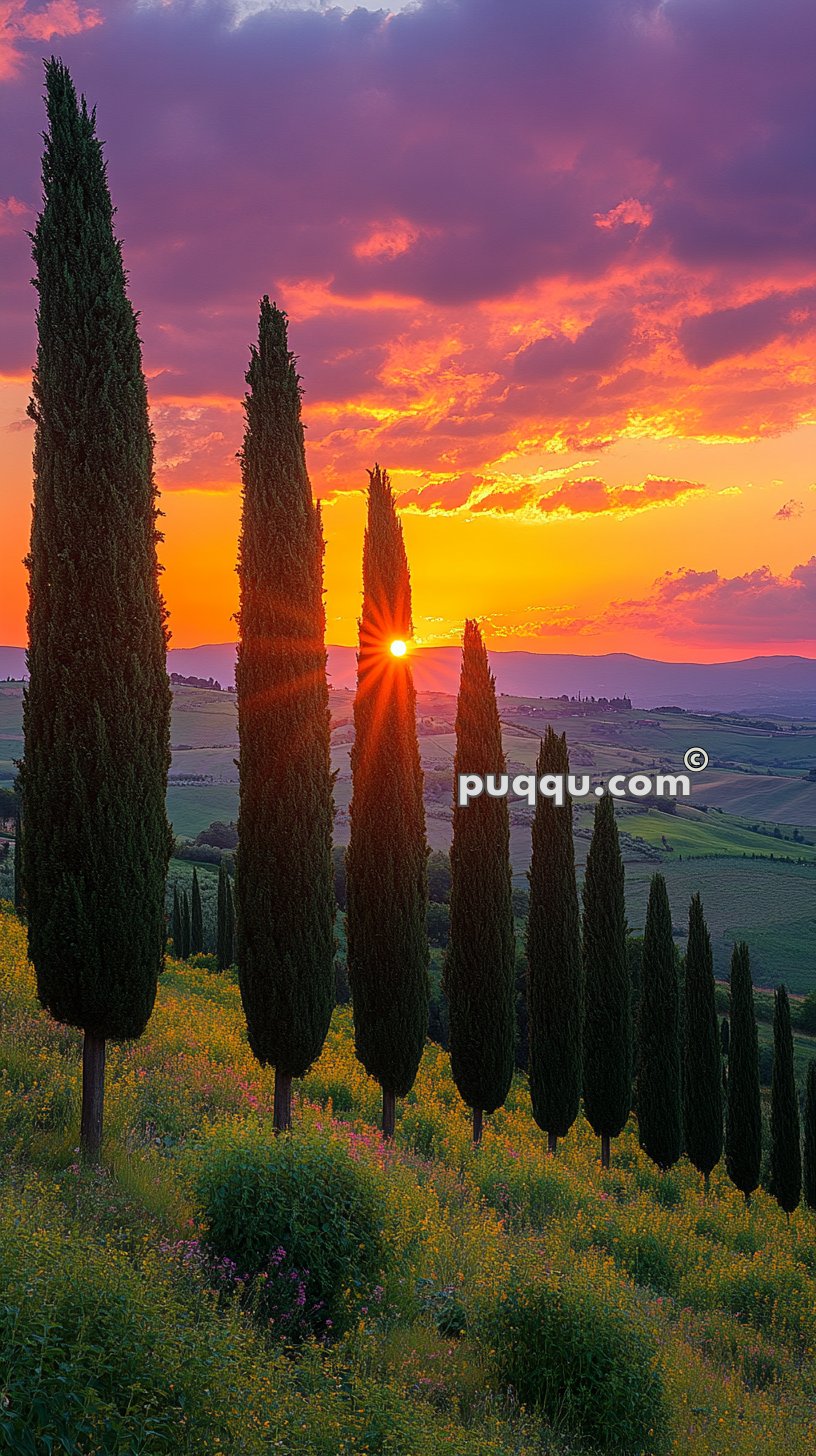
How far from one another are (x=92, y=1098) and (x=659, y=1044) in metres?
24.9

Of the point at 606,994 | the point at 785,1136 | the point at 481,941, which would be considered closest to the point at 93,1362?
the point at 481,941

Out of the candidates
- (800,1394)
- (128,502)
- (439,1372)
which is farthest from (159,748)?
(800,1394)

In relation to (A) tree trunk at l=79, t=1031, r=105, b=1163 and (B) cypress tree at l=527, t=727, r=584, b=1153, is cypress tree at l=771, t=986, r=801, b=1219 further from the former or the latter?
(A) tree trunk at l=79, t=1031, r=105, b=1163

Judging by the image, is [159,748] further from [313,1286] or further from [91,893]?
[313,1286]

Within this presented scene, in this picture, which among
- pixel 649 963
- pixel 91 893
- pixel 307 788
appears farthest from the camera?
pixel 649 963

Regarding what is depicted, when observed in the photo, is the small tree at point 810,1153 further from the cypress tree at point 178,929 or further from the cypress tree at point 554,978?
the cypress tree at point 178,929

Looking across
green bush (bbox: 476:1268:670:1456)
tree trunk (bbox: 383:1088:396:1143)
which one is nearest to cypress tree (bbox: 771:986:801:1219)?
tree trunk (bbox: 383:1088:396:1143)

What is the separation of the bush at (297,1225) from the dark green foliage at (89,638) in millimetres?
3535

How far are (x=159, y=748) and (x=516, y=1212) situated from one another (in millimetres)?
11417

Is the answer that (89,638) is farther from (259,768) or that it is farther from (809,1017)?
(809,1017)

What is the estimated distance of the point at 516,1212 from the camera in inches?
678

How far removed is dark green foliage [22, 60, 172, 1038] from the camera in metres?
12.5

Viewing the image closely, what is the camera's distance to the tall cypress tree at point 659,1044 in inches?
1243

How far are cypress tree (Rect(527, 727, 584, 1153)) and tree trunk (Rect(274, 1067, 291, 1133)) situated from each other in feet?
43.6
